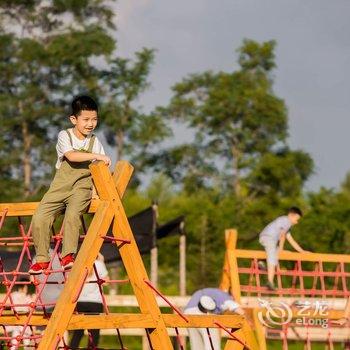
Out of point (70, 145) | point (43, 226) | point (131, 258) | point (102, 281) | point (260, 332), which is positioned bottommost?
point (260, 332)

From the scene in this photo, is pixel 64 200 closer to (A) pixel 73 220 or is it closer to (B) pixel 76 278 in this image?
(A) pixel 73 220

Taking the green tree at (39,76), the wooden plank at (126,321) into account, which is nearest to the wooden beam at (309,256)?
the wooden plank at (126,321)

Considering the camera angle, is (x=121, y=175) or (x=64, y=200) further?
(x=64, y=200)

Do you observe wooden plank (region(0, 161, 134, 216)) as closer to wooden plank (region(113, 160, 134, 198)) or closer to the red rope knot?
wooden plank (region(113, 160, 134, 198))

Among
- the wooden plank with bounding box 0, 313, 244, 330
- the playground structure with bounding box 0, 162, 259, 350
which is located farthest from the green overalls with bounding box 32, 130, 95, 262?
the wooden plank with bounding box 0, 313, 244, 330

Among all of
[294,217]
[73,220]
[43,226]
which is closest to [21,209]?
[43,226]

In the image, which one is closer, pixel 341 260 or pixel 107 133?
pixel 341 260

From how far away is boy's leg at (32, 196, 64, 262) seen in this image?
8547mm

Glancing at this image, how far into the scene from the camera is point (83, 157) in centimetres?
834

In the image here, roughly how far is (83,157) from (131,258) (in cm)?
72

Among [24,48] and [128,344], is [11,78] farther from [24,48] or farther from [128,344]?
[128,344]

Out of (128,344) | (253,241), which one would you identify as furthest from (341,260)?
(253,241)

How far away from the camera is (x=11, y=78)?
4812cm

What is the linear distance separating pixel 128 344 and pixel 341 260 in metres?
10.2
